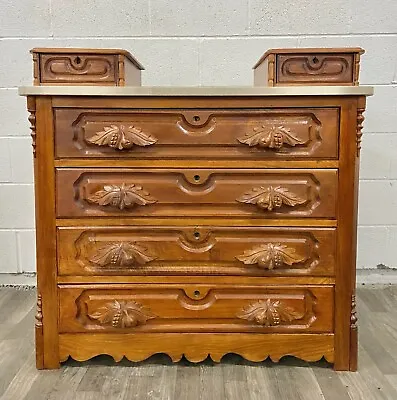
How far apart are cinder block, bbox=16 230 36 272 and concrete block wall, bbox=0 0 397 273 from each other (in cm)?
44

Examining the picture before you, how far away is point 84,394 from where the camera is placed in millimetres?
1427

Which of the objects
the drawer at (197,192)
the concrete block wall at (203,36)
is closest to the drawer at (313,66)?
the drawer at (197,192)

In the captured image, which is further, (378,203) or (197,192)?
(378,203)

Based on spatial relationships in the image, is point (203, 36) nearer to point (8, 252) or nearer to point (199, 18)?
point (199, 18)

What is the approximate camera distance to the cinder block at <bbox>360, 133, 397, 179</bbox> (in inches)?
90.9

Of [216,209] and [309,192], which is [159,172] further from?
[309,192]

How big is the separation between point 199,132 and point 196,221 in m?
0.27

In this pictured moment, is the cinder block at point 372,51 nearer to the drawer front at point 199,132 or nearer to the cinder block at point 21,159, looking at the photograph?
the drawer front at point 199,132

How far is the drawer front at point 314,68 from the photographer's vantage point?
4.95 ft

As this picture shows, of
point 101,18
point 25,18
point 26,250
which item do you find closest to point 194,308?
point 26,250

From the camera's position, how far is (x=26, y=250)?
2400 millimetres

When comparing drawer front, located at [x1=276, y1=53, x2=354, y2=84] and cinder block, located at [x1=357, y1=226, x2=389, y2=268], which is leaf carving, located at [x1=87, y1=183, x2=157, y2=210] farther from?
cinder block, located at [x1=357, y1=226, x2=389, y2=268]

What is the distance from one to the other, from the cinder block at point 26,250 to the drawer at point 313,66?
143 cm

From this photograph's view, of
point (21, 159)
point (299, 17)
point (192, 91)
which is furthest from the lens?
point (21, 159)
